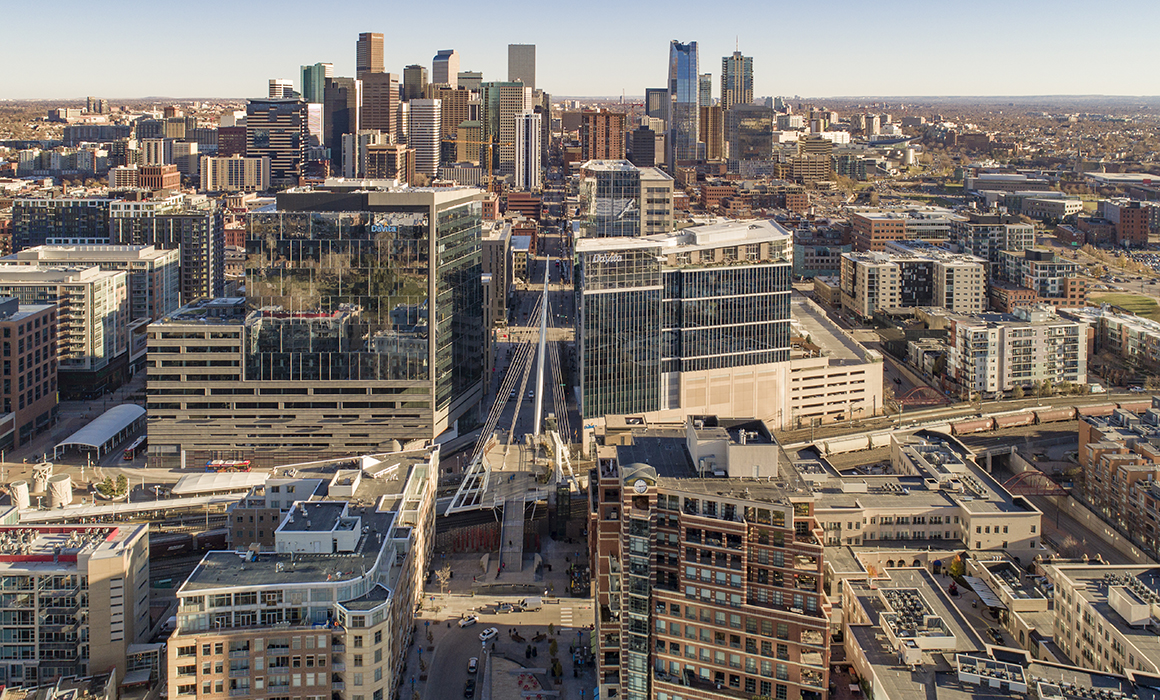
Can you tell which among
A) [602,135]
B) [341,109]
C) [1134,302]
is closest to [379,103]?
[341,109]

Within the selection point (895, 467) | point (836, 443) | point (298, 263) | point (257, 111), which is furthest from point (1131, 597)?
point (257, 111)

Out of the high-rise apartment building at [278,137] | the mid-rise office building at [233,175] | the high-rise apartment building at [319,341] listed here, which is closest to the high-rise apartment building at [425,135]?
the high-rise apartment building at [278,137]

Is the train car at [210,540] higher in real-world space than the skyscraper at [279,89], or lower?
lower

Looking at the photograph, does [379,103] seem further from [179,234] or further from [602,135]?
[179,234]

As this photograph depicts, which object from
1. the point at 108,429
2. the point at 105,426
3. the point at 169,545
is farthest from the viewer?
the point at 105,426

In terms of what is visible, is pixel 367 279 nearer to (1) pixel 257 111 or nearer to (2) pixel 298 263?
(2) pixel 298 263

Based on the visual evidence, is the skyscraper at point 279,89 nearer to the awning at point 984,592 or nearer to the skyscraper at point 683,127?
the skyscraper at point 683,127
